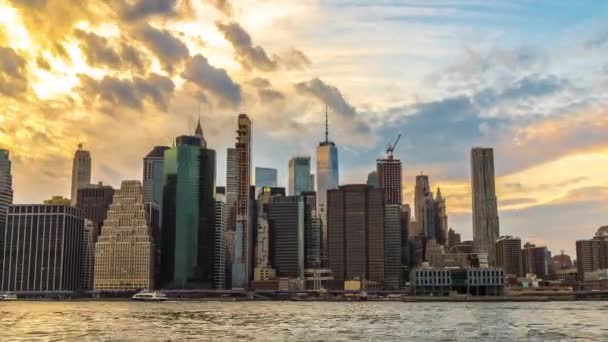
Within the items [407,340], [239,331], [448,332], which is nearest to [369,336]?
[407,340]

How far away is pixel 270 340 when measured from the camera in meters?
96.7

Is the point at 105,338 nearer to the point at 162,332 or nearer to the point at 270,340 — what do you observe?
the point at 162,332

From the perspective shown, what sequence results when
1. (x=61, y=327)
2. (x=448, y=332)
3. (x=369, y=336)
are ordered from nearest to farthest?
(x=369, y=336) → (x=448, y=332) → (x=61, y=327)

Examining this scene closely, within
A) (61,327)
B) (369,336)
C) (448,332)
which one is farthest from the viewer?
(61,327)

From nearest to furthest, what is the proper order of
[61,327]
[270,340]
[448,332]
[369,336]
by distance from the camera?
1. [270,340]
2. [369,336]
3. [448,332]
4. [61,327]

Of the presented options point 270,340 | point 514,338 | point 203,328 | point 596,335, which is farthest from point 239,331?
point 596,335

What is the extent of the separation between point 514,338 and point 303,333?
2983cm

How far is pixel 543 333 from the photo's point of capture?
108188 millimetres

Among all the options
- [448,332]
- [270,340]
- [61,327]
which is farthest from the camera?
[61,327]

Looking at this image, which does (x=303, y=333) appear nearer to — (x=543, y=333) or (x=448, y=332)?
Answer: (x=448, y=332)

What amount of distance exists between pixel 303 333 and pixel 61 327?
42012 millimetres

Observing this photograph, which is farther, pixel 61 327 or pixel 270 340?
pixel 61 327

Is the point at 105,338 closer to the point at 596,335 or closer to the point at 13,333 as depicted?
the point at 13,333

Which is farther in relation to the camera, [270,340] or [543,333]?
[543,333]
